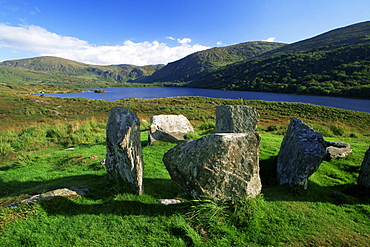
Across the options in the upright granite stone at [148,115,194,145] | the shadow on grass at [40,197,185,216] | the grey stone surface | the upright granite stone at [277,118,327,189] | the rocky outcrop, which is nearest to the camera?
the shadow on grass at [40,197,185,216]

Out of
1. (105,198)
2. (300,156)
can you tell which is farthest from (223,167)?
(105,198)

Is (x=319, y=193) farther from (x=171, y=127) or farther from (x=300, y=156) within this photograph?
(x=171, y=127)

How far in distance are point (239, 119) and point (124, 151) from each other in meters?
8.75

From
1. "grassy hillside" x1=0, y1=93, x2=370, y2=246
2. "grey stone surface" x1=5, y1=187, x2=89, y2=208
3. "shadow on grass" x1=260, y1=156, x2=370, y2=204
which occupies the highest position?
"grey stone surface" x1=5, y1=187, x2=89, y2=208

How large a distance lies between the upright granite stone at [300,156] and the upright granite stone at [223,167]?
67.7 inches

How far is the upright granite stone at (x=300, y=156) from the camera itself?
5.80m

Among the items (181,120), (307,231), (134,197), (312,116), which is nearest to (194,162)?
(134,197)

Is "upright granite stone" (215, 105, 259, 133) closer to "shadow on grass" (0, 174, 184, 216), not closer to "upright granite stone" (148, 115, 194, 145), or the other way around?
"upright granite stone" (148, 115, 194, 145)

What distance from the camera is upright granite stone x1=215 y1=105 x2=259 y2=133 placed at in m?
12.0

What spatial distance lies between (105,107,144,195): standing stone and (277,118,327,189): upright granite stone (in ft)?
16.7

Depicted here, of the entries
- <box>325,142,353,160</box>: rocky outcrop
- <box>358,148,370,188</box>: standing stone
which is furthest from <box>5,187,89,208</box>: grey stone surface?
<box>325,142,353,160</box>: rocky outcrop

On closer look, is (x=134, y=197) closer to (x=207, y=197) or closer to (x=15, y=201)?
(x=207, y=197)

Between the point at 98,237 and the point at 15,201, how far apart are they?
10.8 ft

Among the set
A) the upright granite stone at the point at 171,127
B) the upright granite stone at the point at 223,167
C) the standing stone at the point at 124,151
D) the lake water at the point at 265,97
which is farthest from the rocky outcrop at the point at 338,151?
the lake water at the point at 265,97
